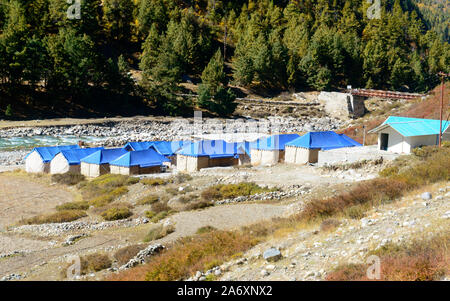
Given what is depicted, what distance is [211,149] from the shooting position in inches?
1078

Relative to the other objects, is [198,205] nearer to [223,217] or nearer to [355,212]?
[223,217]

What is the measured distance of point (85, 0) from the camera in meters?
63.9

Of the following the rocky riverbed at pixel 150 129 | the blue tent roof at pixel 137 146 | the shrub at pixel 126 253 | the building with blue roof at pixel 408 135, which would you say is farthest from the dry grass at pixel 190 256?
the rocky riverbed at pixel 150 129

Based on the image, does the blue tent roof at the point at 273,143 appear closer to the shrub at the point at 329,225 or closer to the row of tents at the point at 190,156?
the row of tents at the point at 190,156

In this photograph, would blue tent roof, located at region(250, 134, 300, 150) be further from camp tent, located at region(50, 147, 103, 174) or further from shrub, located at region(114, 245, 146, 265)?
shrub, located at region(114, 245, 146, 265)

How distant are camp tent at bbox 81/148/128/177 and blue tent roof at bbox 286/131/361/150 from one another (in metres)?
11.8

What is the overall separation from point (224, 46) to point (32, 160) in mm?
55390

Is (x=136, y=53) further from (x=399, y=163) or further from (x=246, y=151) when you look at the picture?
(x=399, y=163)

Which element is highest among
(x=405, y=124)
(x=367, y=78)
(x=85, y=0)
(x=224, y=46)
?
(x=85, y=0)

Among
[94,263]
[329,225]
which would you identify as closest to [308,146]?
[329,225]

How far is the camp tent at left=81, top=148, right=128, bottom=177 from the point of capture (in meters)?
26.2

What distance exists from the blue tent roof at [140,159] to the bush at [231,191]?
7224 mm

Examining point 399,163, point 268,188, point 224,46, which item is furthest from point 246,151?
point 224,46

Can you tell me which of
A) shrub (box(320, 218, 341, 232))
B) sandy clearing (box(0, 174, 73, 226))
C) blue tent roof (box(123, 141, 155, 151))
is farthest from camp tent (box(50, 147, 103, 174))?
shrub (box(320, 218, 341, 232))
